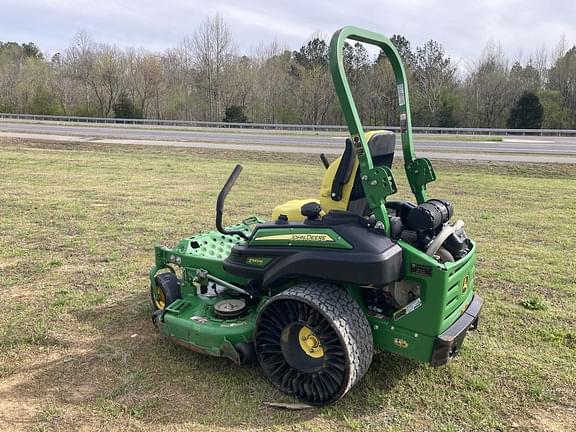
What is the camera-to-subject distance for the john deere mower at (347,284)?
2.88m

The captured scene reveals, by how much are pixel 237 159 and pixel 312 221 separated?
46.7ft

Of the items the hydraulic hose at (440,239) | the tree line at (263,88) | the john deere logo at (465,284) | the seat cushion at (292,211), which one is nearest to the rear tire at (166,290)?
the seat cushion at (292,211)

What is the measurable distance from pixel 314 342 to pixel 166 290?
1.47 metres

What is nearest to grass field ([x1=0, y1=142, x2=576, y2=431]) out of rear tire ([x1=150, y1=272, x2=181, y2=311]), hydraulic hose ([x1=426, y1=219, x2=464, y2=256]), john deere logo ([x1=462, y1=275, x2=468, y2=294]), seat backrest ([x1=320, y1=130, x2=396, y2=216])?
rear tire ([x1=150, y1=272, x2=181, y2=311])

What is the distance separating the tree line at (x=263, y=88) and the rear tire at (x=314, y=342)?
34.1m

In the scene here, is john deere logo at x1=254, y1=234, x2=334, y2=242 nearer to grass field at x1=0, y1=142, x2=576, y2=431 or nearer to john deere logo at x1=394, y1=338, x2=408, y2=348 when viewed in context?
john deere logo at x1=394, y1=338, x2=408, y2=348

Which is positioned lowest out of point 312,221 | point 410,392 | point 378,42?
point 410,392

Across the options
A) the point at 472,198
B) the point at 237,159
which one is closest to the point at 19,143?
the point at 237,159

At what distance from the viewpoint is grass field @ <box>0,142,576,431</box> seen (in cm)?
298

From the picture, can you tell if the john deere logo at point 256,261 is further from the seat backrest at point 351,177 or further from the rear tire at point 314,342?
the seat backrest at point 351,177

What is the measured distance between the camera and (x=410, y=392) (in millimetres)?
3207

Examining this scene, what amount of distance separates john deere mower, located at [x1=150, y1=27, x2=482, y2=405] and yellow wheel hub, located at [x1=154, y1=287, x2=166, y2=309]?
0.37 metres

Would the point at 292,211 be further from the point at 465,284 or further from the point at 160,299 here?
the point at 465,284

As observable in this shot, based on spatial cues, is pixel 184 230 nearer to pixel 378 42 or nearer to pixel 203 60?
pixel 378 42
